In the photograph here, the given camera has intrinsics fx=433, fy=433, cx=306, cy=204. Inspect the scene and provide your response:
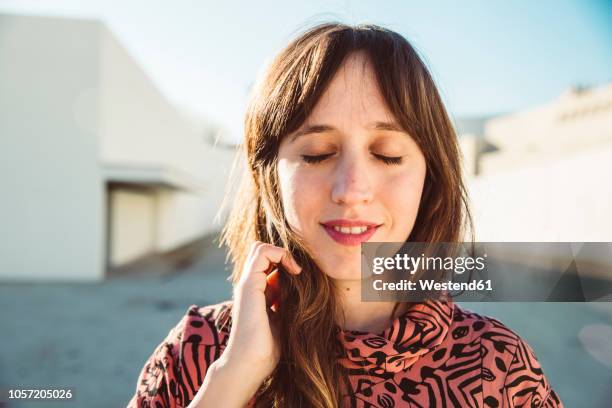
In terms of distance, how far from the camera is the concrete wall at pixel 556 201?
6.98 m

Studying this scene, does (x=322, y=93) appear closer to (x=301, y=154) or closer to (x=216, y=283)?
(x=301, y=154)

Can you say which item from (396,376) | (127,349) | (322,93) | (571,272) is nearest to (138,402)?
(396,376)

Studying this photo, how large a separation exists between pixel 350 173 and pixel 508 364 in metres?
0.66

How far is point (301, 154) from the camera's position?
112 centimetres

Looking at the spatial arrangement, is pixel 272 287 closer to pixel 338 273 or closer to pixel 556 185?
pixel 338 273

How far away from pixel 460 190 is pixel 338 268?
0.48 meters

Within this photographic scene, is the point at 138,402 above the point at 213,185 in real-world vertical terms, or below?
below

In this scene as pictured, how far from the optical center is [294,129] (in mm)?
1132

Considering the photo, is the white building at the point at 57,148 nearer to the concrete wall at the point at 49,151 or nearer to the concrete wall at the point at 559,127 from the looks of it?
the concrete wall at the point at 49,151

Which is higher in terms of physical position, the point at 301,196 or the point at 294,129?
the point at 294,129

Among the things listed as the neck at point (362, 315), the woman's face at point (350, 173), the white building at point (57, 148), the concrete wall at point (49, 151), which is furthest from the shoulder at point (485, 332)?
the concrete wall at point (49, 151)

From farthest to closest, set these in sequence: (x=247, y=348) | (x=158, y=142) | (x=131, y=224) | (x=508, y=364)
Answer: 1. (x=158, y=142)
2. (x=131, y=224)
3. (x=508, y=364)
4. (x=247, y=348)

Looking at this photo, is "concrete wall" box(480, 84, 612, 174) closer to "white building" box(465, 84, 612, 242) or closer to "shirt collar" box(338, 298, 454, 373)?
"white building" box(465, 84, 612, 242)

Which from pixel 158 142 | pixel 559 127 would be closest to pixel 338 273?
pixel 559 127
